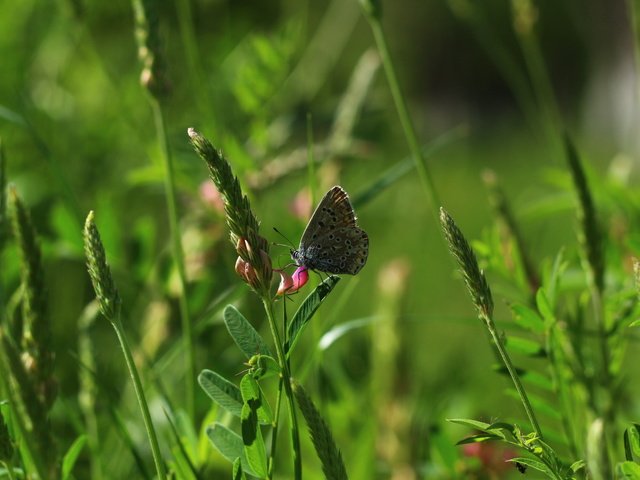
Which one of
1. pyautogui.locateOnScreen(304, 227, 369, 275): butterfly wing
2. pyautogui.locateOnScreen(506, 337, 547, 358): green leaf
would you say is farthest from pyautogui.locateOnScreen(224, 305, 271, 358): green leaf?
pyautogui.locateOnScreen(506, 337, 547, 358): green leaf

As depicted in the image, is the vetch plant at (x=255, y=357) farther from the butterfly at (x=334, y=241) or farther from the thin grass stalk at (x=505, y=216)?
the thin grass stalk at (x=505, y=216)

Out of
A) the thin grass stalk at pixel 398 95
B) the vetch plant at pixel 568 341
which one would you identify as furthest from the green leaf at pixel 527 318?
the thin grass stalk at pixel 398 95

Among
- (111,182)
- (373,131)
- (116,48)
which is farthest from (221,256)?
(116,48)

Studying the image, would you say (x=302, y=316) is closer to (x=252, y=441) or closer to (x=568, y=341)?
(x=252, y=441)

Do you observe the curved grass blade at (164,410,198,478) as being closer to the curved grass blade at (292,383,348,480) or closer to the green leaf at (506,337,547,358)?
the curved grass blade at (292,383,348,480)

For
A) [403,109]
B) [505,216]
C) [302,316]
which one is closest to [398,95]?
[403,109]

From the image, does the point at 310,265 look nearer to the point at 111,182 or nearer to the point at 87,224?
the point at 87,224

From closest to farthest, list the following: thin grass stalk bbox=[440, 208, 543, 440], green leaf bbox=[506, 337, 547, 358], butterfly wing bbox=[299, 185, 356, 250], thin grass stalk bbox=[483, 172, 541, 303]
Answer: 1. thin grass stalk bbox=[440, 208, 543, 440]
2. butterfly wing bbox=[299, 185, 356, 250]
3. green leaf bbox=[506, 337, 547, 358]
4. thin grass stalk bbox=[483, 172, 541, 303]
